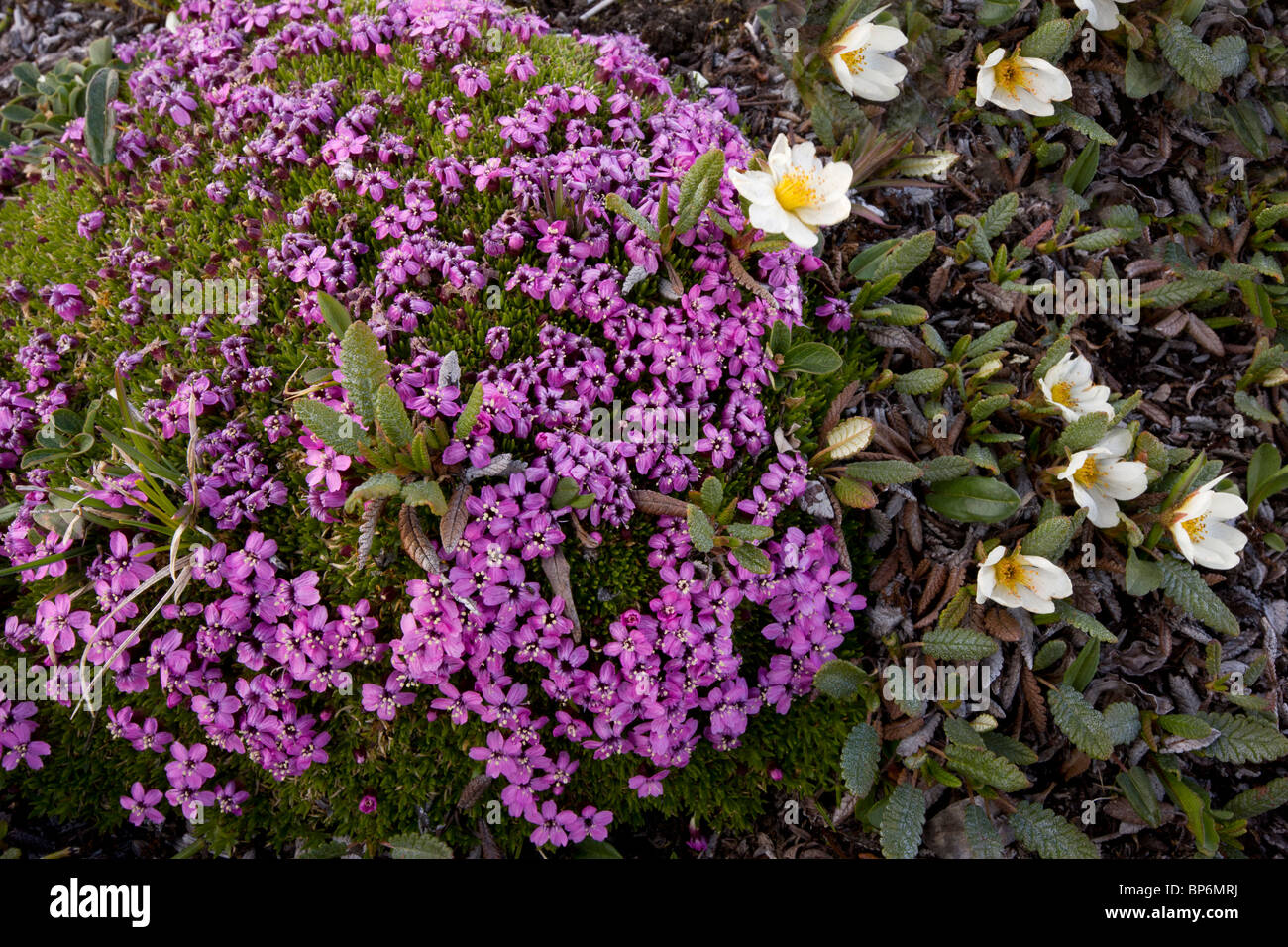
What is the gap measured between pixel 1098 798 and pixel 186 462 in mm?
3824

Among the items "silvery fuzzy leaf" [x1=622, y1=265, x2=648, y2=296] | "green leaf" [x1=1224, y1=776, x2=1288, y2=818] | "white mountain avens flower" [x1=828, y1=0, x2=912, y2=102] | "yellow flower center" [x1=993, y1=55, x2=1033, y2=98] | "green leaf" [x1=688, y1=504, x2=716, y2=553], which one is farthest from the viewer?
"yellow flower center" [x1=993, y1=55, x2=1033, y2=98]

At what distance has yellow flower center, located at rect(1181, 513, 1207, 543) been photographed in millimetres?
3260

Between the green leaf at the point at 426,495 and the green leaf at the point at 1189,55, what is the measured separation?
4033 mm

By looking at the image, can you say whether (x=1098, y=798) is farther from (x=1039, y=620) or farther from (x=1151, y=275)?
(x=1151, y=275)

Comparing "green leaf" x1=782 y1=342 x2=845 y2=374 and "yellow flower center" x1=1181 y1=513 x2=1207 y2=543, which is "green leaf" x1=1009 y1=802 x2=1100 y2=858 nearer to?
"yellow flower center" x1=1181 y1=513 x2=1207 y2=543

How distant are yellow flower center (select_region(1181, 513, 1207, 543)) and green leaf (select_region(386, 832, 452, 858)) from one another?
3081 millimetres

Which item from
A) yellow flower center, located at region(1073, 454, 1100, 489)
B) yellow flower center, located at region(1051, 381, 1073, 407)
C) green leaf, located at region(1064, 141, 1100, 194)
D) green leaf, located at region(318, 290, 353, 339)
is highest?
green leaf, located at region(1064, 141, 1100, 194)

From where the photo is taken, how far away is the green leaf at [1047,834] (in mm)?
3123

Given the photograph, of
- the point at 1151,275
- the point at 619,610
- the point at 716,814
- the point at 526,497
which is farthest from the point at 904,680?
the point at 1151,275

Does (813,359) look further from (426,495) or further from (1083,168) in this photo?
(1083,168)

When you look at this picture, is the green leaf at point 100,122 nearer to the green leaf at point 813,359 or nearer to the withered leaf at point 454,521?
the withered leaf at point 454,521

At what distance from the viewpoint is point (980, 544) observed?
10.7 ft

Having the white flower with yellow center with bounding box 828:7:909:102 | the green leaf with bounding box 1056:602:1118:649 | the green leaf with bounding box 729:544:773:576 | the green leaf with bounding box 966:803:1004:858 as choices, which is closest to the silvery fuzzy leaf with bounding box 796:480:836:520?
the green leaf with bounding box 729:544:773:576

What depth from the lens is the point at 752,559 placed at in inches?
116
